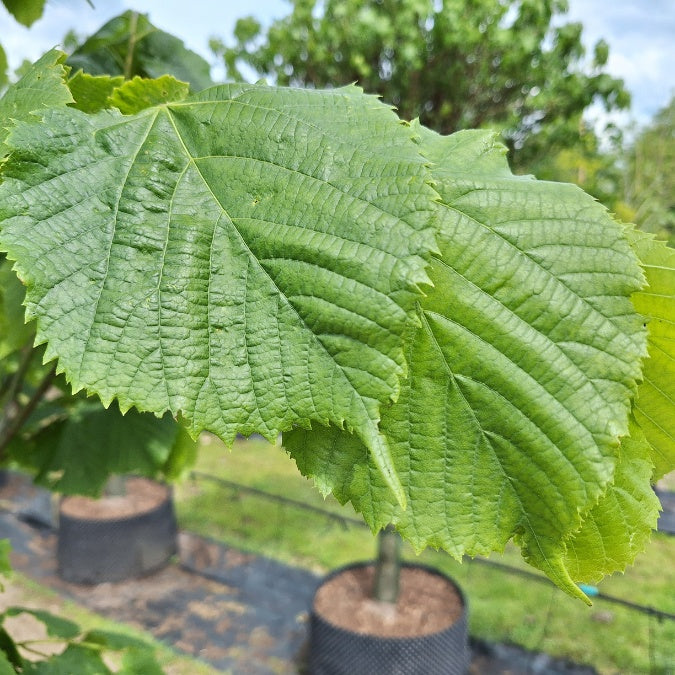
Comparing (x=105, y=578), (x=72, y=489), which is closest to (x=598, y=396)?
(x=72, y=489)

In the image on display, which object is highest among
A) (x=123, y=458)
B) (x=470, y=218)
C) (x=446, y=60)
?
(x=446, y=60)

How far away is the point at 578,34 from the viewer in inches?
218

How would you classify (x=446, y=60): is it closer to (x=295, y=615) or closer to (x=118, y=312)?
(x=295, y=615)

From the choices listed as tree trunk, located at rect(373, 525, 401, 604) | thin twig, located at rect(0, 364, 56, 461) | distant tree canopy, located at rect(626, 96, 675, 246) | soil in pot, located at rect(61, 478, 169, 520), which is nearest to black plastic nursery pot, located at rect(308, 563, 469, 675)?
tree trunk, located at rect(373, 525, 401, 604)

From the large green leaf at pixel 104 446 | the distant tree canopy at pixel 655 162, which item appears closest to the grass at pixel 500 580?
the large green leaf at pixel 104 446

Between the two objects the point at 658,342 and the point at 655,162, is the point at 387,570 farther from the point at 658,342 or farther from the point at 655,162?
the point at 655,162

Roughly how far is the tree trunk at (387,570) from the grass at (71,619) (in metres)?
1.09

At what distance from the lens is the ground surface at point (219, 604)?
4.07m

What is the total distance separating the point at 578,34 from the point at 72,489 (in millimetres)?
5460

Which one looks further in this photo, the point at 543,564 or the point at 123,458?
the point at 123,458

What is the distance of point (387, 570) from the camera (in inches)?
152

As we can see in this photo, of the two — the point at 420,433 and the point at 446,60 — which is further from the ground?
the point at 446,60

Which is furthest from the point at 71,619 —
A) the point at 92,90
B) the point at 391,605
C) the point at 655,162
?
the point at 655,162

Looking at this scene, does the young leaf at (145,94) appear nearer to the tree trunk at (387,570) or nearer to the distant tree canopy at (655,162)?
the tree trunk at (387,570)
